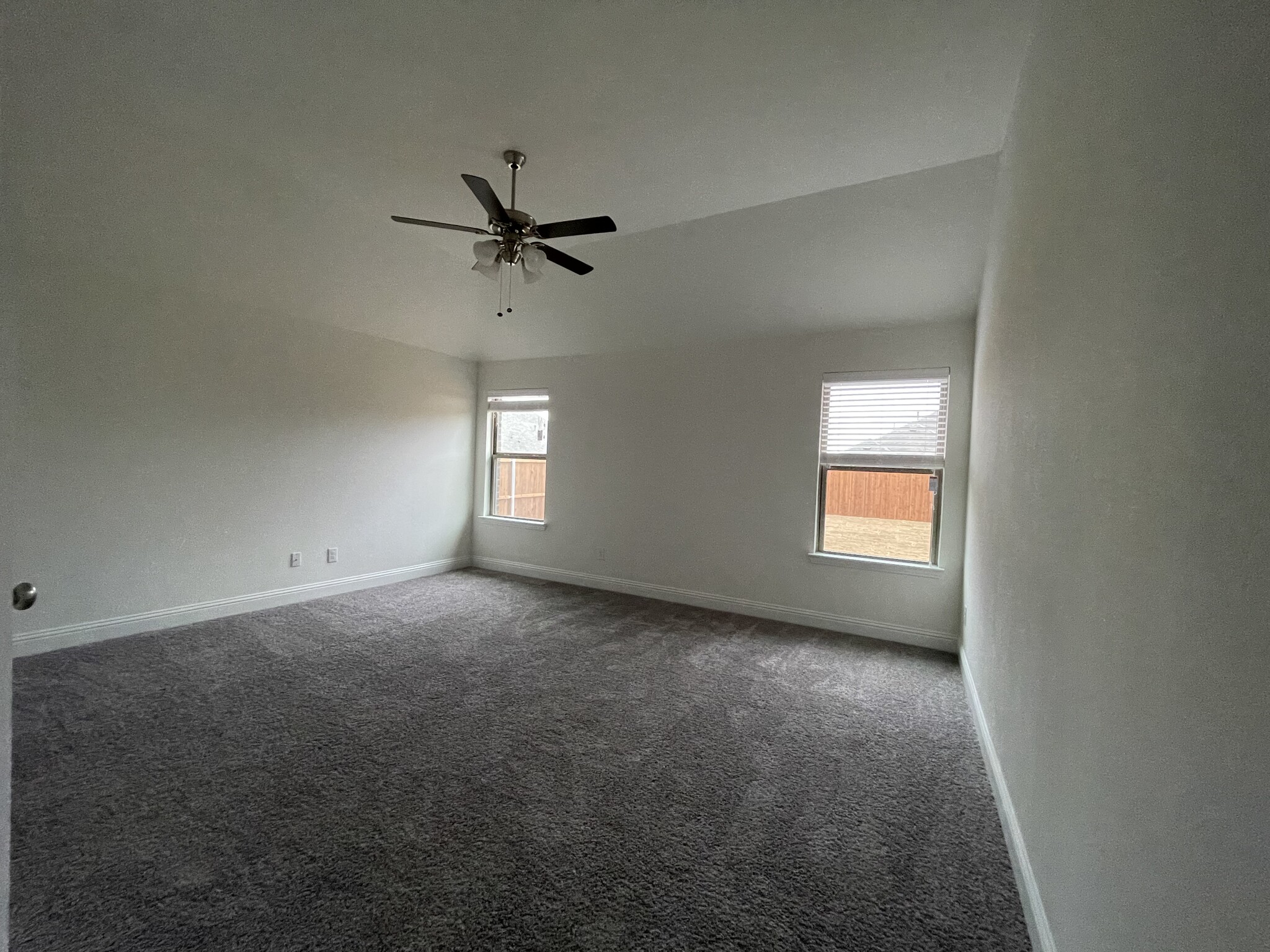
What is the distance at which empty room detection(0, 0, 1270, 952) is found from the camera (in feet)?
2.70

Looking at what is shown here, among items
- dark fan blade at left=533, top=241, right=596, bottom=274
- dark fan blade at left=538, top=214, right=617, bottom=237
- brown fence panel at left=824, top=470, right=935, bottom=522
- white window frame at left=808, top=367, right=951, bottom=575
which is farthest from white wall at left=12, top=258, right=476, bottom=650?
brown fence panel at left=824, top=470, right=935, bottom=522

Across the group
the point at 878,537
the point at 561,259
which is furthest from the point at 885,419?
the point at 561,259

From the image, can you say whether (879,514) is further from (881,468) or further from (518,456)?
(518,456)

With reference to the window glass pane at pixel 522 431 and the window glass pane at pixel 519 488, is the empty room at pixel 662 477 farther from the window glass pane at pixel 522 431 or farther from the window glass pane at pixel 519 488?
the window glass pane at pixel 519 488

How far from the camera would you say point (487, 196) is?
86.5 inches

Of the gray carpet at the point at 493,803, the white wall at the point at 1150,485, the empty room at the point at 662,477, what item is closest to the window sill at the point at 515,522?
the empty room at the point at 662,477

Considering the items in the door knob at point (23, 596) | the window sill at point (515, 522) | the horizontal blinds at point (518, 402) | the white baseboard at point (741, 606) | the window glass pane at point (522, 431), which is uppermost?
the horizontal blinds at point (518, 402)

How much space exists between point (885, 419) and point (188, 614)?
211 inches

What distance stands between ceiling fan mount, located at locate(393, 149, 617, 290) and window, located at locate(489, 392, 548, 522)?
9.03 feet

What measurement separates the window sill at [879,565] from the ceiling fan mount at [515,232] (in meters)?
2.80

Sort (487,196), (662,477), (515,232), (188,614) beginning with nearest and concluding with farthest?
(487,196)
(515,232)
(188,614)
(662,477)

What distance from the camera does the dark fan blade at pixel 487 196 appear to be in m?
2.04

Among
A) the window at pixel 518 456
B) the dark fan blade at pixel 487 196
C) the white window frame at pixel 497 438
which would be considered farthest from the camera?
the window at pixel 518 456

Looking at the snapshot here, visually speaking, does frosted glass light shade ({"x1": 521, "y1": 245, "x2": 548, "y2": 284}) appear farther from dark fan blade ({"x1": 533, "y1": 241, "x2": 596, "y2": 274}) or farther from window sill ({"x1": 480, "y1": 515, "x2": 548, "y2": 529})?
window sill ({"x1": 480, "y1": 515, "x2": 548, "y2": 529})
